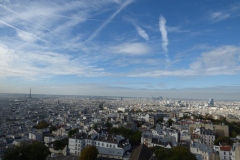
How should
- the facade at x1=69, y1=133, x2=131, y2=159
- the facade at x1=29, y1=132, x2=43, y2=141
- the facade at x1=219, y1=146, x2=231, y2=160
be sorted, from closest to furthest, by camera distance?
the facade at x1=69, y1=133, x2=131, y2=159
the facade at x1=219, y1=146, x2=231, y2=160
the facade at x1=29, y1=132, x2=43, y2=141

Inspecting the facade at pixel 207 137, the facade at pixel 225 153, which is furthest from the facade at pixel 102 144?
the facade at pixel 207 137

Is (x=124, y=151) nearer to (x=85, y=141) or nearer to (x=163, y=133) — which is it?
(x=85, y=141)

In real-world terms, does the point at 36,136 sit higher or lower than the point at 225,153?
lower

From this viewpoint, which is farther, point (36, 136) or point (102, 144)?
point (36, 136)

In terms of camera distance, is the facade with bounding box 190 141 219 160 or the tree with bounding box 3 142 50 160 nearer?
the tree with bounding box 3 142 50 160

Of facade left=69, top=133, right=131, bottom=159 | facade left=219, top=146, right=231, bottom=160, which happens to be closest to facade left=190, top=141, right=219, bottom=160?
facade left=219, top=146, right=231, bottom=160

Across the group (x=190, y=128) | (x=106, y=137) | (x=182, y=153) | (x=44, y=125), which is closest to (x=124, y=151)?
(x=106, y=137)

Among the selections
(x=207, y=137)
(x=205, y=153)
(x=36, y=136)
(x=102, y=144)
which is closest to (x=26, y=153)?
(x=102, y=144)

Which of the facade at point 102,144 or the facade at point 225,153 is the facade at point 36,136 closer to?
the facade at point 102,144

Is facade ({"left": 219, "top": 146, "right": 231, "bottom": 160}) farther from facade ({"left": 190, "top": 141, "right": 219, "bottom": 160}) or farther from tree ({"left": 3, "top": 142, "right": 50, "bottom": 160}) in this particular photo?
tree ({"left": 3, "top": 142, "right": 50, "bottom": 160})

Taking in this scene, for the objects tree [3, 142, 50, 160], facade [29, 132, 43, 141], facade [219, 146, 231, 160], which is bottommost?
facade [29, 132, 43, 141]

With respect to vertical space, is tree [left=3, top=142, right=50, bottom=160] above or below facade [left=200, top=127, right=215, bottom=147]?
above

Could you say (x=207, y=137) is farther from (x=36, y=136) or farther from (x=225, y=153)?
(x=36, y=136)
